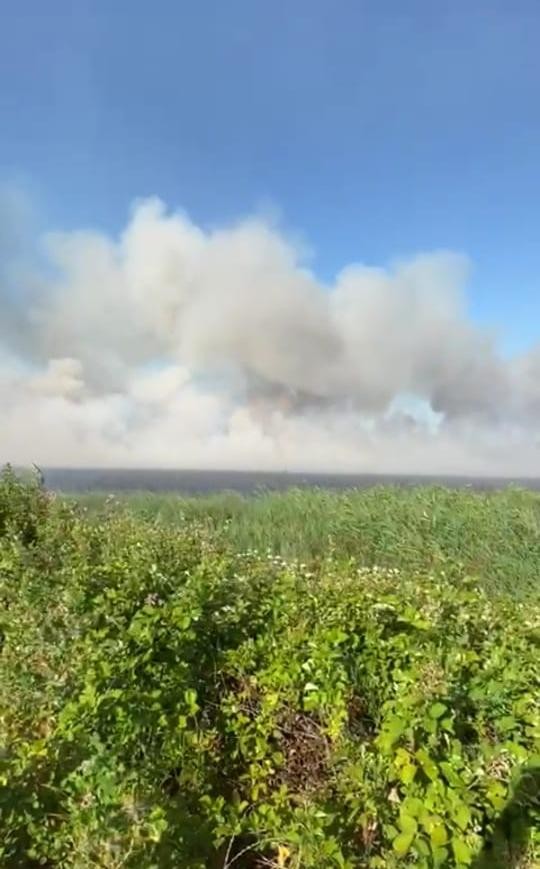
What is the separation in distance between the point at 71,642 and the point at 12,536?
6.07ft

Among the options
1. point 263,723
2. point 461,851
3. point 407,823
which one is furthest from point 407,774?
point 263,723

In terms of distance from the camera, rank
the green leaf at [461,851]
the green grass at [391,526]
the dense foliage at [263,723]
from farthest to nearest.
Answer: the green grass at [391,526]
the dense foliage at [263,723]
the green leaf at [461,851]

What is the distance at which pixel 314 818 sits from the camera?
2.32m

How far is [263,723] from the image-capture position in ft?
9.20

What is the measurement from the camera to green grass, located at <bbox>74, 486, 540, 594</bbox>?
743 centimetres

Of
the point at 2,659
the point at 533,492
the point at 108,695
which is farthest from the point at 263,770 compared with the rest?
the point at 533,492

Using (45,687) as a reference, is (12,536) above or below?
above

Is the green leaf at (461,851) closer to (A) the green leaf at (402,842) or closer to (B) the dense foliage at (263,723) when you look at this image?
(B) the dense foliage at (263,723)

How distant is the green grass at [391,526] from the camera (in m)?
7.43

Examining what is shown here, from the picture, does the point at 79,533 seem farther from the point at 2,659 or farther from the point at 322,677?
the point at 322,677

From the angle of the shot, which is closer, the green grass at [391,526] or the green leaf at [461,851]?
the green leaf at [461,851]

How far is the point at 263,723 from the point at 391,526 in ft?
18.7

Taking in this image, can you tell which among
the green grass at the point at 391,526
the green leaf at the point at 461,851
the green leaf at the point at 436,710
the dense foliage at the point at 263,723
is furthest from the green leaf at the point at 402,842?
the green grass at the point at 391,526

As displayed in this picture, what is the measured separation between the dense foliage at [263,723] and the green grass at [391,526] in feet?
11.8
